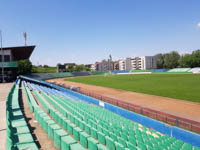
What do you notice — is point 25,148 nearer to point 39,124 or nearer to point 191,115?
point 39,124

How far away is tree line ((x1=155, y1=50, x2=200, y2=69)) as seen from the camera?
91.2 metres

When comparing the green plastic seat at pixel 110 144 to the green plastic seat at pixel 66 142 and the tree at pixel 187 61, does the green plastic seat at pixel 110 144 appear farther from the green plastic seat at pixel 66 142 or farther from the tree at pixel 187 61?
the tree at pixel 187 61

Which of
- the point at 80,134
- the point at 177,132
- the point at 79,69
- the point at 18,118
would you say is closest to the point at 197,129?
the point at 177,132

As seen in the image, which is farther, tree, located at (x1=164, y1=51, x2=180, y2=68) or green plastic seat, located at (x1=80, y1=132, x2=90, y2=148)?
tree, located at (x1=164, y1=51, x2=180, y2=68)

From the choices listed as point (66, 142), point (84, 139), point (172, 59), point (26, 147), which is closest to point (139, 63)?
point (172, 59)

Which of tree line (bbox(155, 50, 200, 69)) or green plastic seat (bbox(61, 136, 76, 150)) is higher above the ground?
tree line (bbox(155, 50, 200, 69))

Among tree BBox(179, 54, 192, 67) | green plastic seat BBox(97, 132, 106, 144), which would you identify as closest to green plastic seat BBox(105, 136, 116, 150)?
green plastic seat BBox(97, 132, 106, 144)

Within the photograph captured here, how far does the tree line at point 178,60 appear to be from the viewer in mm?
91250

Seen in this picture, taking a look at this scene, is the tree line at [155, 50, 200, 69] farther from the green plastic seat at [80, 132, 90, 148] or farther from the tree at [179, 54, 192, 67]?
the green plastic seat at [80, 132, 90, 148]

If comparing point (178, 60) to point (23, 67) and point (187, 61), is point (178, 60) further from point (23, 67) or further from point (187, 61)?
point (23, 67)

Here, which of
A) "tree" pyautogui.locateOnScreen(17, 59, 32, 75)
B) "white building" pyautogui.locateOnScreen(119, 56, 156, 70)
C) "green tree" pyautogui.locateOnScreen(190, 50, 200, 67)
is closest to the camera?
"tree" pyautogui.locateOnScreen(17, 59, 32, 75)

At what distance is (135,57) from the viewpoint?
139375 mm

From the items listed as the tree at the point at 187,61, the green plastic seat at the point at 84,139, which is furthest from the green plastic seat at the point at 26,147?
the tree at the point at 187,61

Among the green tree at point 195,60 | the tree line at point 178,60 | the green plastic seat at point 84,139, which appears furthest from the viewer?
the tree line at point 178,60
